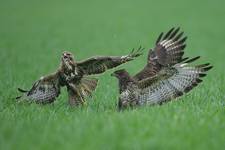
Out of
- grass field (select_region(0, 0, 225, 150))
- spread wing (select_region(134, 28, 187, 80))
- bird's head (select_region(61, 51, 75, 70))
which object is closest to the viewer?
grass field (select_region(0, 0, 225, 150))

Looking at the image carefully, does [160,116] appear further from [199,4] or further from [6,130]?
[199,4]

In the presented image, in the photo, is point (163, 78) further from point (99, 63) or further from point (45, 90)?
point (45, 90)

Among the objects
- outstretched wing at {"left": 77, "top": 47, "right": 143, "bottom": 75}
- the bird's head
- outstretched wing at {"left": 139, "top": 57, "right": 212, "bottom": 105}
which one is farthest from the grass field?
the bird's head

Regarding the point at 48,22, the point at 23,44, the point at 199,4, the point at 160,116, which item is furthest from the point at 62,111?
the point at 199,4

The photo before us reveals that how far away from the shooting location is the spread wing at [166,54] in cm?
930

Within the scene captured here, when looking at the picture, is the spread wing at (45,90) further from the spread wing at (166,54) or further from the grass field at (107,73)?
the spread wing at (166,54)

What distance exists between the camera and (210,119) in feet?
26.3

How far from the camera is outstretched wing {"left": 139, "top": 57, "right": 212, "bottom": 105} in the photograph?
898 cm

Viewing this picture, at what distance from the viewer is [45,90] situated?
1008 cm

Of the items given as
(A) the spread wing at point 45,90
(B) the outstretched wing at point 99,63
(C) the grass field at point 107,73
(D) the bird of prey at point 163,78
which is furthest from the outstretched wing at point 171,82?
(A) the spread wing at point 45,90

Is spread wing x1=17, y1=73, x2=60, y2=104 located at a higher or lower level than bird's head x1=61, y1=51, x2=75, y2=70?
lower

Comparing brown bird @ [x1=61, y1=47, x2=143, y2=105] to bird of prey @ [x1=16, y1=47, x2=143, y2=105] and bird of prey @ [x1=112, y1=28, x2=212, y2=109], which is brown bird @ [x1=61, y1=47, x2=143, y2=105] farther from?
bird of prey @ [x1=112, y1=28, x2=212, y2=109]

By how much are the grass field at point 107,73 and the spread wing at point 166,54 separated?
604 mm

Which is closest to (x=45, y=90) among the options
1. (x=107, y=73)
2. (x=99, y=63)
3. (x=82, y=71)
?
(x=82, y=71)
